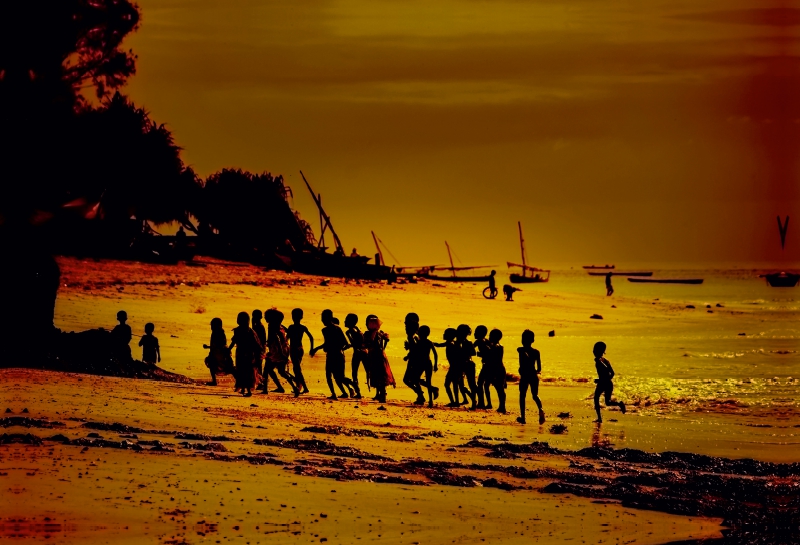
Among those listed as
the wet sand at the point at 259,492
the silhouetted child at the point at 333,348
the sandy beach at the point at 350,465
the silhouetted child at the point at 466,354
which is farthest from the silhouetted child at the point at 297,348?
the wet sand at the point at 259,492

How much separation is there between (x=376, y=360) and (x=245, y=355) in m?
2.20

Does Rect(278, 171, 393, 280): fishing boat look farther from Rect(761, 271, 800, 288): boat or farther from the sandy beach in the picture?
Rect(761, 271, 800, 288): boat

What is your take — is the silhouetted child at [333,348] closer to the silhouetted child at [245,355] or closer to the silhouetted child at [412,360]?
the silhouetted child at [245,355]

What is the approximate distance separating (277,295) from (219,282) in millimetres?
3153

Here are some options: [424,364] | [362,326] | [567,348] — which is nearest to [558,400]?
[424,364]

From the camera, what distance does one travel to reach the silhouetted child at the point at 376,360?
20.0m

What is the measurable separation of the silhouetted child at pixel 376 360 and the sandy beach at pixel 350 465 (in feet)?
1.59

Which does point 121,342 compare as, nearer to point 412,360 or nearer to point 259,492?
point 412,360

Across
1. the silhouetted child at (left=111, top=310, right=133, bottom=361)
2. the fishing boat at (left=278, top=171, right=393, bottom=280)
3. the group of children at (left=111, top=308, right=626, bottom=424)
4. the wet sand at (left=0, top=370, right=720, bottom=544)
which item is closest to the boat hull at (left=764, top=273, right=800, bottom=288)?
the fishing boat at (left=278, top=171, right=393, bottom=280)

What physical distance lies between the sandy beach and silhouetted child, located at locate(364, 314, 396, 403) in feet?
1.59

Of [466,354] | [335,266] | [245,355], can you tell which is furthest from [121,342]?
[335,266]

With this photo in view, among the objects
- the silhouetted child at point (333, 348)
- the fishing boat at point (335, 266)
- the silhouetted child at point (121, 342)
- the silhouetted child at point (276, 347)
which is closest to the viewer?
the silhouetted child at point (333, 348)

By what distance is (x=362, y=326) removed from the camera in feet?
139

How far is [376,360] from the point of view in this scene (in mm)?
20000
